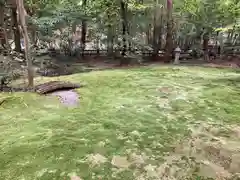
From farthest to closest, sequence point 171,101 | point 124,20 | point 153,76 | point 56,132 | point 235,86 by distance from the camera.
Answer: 1. point 124,20
2. point 153,76
3. point 235,86
4. point 171,101
5. point 56,132

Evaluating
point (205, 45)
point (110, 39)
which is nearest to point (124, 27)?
point (110, 39)

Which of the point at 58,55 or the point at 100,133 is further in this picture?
the point at 58,55

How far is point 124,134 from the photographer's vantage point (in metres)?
4.97

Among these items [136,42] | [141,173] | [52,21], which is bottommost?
[141,173]

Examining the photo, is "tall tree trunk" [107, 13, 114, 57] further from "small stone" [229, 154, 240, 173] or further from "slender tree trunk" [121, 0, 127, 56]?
"small stone" [229, 154, 240, 173]

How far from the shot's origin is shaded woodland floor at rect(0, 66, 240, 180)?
3.85 m

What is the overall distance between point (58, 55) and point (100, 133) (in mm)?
10760

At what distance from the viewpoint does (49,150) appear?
425 cm

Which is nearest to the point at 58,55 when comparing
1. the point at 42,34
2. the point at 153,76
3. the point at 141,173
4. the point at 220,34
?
the point at 42,34

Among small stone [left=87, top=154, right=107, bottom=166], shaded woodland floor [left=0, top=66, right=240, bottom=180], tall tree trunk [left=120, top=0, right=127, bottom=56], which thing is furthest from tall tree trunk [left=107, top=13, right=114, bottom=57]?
small stone [left=87, top=154, right=107, bottom=166]

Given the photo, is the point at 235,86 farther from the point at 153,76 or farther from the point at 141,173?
the point at 141,173

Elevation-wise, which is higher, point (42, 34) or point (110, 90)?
point (42, 34)

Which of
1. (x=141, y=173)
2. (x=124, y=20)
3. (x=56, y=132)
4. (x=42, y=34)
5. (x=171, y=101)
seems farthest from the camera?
(x=42, y=34)

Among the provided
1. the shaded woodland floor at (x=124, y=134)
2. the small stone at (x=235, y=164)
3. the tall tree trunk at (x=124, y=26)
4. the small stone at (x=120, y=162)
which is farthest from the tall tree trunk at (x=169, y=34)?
the small stone at (x=120, y=162)
